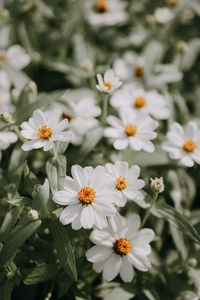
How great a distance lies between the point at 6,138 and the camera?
1.94 metres

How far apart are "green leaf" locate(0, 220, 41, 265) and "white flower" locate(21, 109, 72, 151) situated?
37 centimetres

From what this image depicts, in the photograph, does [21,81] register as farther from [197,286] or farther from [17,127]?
Answer: [197,286]

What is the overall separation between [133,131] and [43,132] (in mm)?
557

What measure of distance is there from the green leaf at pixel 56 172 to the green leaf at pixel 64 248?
20 centimetres

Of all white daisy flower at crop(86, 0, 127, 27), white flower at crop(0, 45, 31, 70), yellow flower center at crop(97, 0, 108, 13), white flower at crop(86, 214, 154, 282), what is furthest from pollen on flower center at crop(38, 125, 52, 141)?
yellow flower center at crop(97, 0, 108, 13)

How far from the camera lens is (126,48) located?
297 centimetres

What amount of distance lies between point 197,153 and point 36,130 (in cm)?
95

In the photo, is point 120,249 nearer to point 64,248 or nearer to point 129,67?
point 64,248

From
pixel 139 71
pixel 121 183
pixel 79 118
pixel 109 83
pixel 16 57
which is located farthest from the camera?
pixel 139 71

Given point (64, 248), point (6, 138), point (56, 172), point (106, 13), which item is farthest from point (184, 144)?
point (106, 13)

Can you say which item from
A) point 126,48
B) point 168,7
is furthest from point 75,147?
point 168,7

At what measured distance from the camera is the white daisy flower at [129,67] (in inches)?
106

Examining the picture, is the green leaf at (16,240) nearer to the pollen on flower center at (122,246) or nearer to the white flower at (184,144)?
the pollen on flower center at (122,246)

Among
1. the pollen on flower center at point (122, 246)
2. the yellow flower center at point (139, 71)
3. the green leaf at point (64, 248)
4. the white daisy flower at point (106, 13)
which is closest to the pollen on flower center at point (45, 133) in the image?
the green leaf at point (64, 248)
